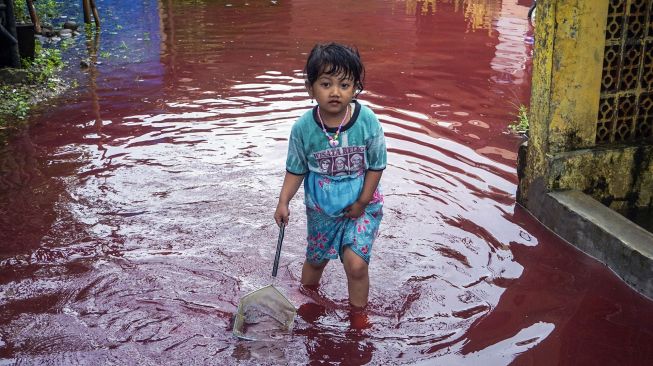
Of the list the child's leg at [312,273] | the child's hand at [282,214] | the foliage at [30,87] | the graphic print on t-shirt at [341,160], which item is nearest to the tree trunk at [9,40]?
the foliage at [30,87]

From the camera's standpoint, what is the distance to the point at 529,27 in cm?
1245

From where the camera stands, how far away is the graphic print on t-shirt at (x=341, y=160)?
11.3 feet

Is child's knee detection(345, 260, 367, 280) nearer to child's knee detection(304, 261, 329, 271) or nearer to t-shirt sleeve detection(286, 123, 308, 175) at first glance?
child's knee detection(304, 261, 329, 271)

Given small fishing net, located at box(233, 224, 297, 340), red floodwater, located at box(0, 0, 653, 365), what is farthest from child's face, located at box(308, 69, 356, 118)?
red floodwater, located at box(0, 0, 653, 365)

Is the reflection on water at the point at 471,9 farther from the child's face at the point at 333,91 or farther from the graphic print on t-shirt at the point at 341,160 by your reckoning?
the child's face at the point at 333,91

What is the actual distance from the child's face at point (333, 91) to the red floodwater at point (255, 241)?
3.82 feet

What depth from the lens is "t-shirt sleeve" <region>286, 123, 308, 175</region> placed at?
348cm

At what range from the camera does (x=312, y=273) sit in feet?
12.9

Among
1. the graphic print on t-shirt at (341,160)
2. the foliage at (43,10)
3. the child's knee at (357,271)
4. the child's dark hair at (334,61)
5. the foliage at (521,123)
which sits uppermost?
the child's dark hair at (334,61)

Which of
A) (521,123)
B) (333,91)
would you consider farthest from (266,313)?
(521,123)

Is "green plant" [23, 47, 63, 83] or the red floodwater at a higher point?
"green plant" [23, 47, 63, 83]

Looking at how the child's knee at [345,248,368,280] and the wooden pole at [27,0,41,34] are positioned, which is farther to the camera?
the wooden pole at [27,0,41,34]

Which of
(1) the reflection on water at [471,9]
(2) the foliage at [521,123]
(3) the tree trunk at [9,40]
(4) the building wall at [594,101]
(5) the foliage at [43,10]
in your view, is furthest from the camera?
(1) the reflection on water at [471,9]

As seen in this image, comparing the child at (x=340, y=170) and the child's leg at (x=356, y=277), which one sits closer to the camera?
the child at (x=340, y=170)
